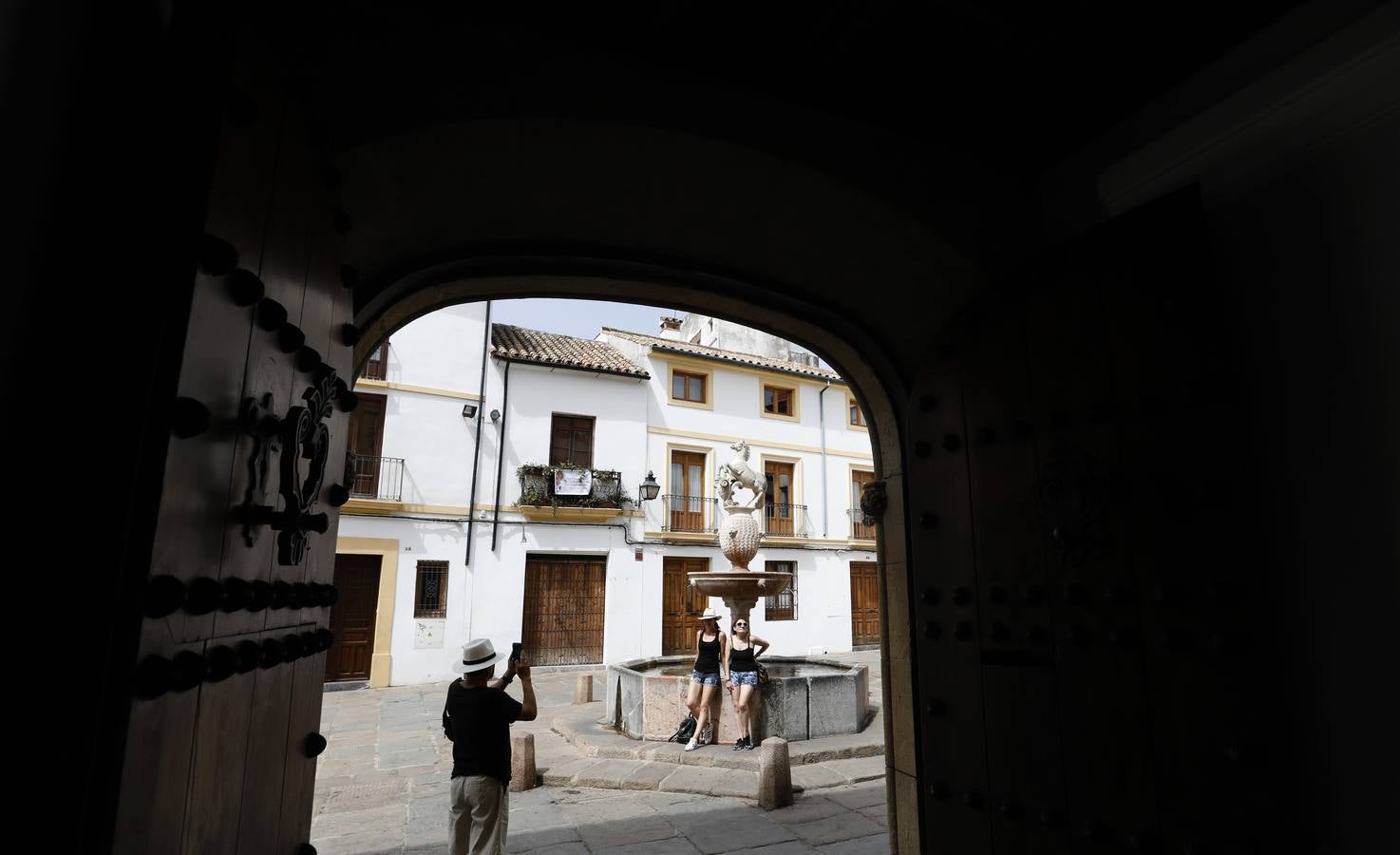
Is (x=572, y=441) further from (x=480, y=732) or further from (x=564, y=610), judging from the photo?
(x=480, y=732)

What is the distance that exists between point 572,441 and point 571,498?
138cm

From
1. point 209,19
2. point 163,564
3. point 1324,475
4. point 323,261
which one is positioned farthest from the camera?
point 1324,475

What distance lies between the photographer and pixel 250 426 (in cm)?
108

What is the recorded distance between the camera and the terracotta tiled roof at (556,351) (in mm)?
15289

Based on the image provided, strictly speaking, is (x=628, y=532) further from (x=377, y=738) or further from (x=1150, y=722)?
(x=1150, y=722)

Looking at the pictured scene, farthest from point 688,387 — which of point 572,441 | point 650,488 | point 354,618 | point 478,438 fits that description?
point 354,618

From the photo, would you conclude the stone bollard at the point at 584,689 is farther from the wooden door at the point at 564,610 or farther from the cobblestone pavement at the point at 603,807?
the wooden door at the point at 564,610

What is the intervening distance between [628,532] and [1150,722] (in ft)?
46.6

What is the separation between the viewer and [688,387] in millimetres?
17453

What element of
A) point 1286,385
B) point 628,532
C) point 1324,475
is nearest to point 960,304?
point 1286,385

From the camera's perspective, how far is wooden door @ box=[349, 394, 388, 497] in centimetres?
1358

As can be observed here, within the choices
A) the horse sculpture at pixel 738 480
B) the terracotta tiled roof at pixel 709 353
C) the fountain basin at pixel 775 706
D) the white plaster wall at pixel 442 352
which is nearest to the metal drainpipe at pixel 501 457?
the white plaster wall at pixel 442 352

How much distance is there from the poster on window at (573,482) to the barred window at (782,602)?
483cm

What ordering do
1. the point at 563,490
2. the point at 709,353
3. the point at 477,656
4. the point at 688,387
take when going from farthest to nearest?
the point at 688,387 < the point at 709,353 < the point at 563,490 < the point at 477,656
